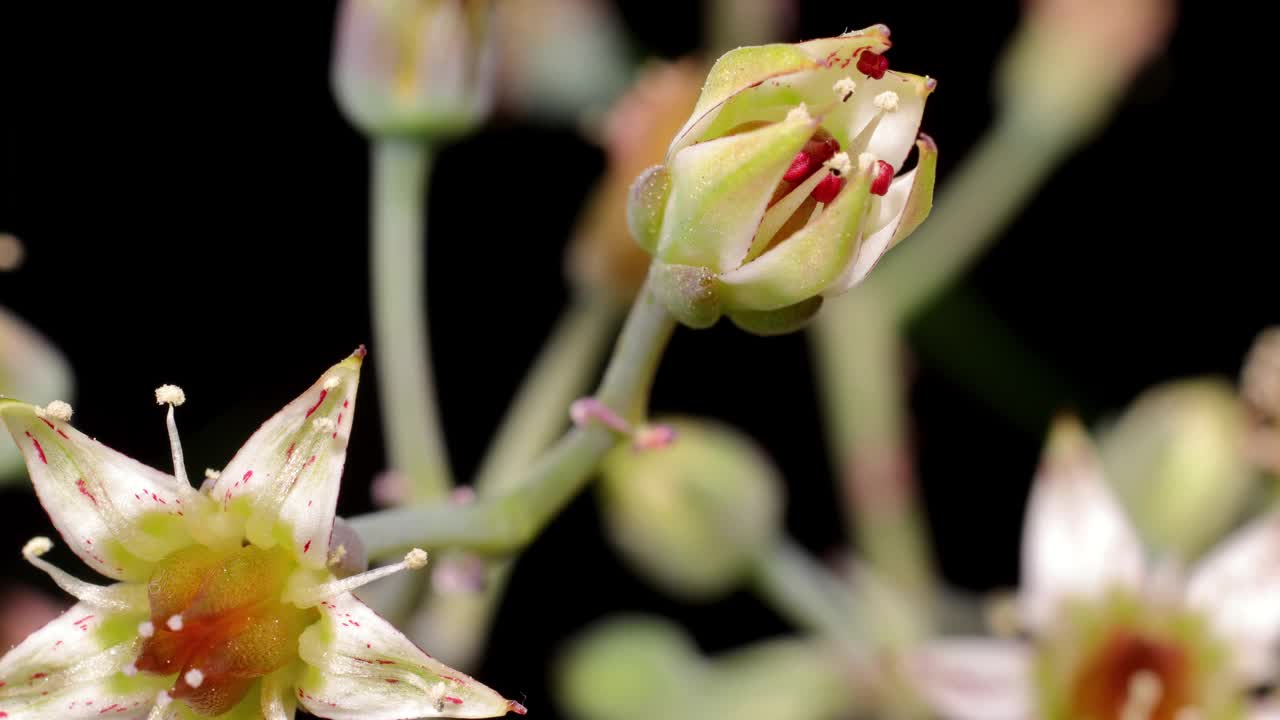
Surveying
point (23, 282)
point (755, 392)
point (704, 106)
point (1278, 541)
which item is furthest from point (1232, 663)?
point (23, 282)

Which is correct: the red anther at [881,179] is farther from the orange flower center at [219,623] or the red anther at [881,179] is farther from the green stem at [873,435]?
the green stem at [873,435]

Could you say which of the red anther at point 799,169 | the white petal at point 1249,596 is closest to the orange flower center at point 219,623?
the red anther at point 799,169

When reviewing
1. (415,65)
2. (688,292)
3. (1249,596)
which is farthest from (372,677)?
(1249,596)

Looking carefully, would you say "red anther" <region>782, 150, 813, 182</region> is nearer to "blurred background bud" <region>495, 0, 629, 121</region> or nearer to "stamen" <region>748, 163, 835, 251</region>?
"stamen" <region>748, 163, 835, 251</region>

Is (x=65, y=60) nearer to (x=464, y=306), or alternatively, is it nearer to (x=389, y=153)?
(x=464, y=306)

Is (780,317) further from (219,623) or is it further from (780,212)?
(219,623)
